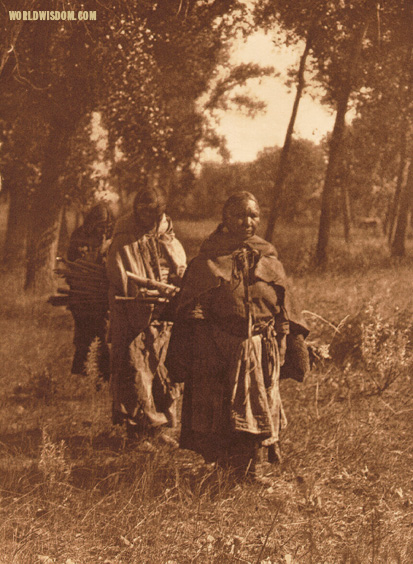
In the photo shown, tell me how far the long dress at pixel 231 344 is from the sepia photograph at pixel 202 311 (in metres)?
0.02

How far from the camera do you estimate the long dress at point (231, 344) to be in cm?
509

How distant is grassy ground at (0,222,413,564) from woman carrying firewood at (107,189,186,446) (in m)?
0.36

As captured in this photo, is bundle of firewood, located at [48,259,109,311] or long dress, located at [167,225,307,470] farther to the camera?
bundle of firewood, located at [48,259,109,311]

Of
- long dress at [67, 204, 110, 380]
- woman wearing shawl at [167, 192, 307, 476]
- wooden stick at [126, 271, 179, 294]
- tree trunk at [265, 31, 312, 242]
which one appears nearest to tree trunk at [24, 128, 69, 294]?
tree trunk at [265, 31, 312, 242]

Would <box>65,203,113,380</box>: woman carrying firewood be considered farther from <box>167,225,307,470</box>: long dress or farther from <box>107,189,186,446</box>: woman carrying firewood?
<box>167,225,307,470</box>: long dress

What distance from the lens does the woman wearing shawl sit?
5.09 metres

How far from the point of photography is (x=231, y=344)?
204 inches

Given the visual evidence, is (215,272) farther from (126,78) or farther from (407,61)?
(126,78)

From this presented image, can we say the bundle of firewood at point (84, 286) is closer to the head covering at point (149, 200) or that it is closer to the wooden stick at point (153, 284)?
the wooden stick at point (153, 284)

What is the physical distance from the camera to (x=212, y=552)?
421 cm

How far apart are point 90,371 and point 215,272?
9.15 ft

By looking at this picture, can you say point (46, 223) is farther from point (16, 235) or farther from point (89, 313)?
point (89, 313)

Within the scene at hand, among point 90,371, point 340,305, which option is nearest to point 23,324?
point 90,371

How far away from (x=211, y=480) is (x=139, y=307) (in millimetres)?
1640
